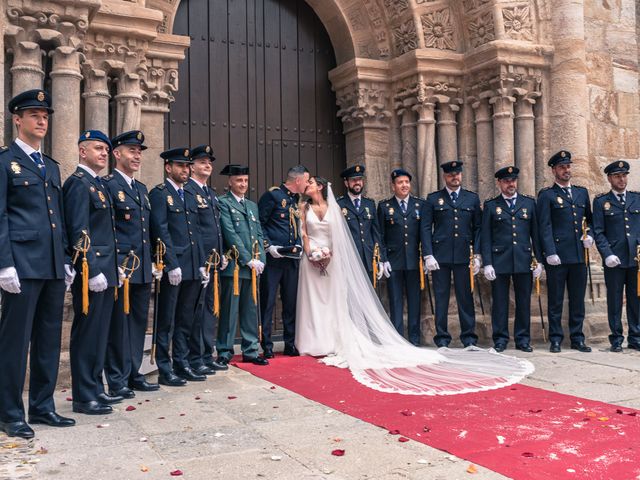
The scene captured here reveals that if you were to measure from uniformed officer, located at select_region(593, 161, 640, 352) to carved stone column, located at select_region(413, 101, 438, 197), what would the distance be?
1764mm

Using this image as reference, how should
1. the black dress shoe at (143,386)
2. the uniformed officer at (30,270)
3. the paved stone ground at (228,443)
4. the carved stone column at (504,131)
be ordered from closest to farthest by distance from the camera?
the paved stone ground at (228,443)
the uniformed officer at (30,270)
the black dress shoe at (143,386)
the carved stone column at (504,131)

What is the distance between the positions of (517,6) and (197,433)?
19.6 ft

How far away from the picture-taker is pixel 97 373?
477 centimetres

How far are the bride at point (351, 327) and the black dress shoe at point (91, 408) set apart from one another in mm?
1936

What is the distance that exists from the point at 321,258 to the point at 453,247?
1.37m

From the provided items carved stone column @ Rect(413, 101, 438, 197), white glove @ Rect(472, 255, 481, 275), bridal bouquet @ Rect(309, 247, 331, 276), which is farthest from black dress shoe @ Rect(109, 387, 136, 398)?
carved stone column @ Rect(413, 101, 438, 197)

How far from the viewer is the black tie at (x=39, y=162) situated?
168 inches

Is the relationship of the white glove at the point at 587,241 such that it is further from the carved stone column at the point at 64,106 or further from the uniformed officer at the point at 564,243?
the carved stone column at the point at 64,106

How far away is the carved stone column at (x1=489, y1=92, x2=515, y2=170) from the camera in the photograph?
7.81 m

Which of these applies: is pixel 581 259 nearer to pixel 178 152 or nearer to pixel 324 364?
pixel 324 364

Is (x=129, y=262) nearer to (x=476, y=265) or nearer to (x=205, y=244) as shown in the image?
(x=205, y=244)

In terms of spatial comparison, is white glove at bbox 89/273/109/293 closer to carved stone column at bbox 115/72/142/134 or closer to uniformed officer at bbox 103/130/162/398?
uniformed officer at bbox 103/130/162/398

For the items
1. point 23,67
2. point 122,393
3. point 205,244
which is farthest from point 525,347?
point 23,67

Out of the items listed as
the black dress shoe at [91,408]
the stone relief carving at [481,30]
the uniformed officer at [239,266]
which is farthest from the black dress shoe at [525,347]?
the black dress shoe at [91,408]
